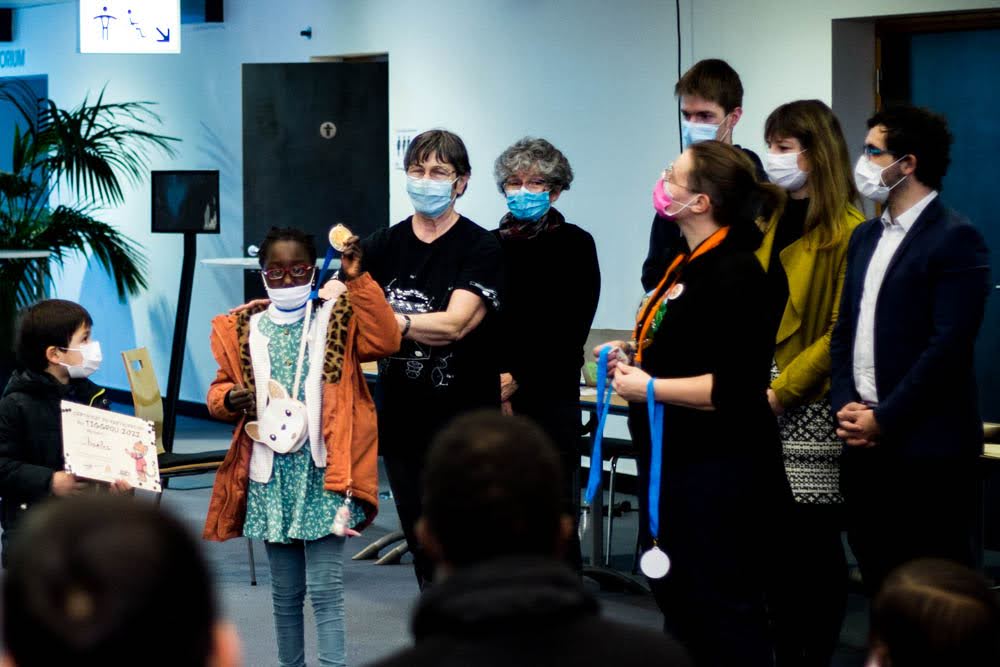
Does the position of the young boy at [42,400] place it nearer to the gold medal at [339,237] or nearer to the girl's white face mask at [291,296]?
the girl's white face mask at [291,296]

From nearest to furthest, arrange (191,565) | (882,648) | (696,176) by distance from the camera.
Answer: 1. (191,565)
2. (882,648)
3. (696,176)

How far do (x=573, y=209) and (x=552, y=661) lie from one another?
250 inches

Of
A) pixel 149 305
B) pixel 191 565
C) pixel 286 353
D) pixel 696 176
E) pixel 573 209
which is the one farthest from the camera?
pixel 149 305

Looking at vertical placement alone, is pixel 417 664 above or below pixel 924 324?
below

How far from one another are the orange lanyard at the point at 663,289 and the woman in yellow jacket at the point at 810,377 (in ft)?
1.66

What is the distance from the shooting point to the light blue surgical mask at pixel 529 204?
4.49 metres

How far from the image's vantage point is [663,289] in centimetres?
325

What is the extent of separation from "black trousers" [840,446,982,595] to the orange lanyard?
0.63 m

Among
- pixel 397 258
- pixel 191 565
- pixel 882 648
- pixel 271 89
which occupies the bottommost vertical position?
pixel 882 648

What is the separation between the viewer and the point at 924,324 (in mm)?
3352

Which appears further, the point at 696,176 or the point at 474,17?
the point at 474,17

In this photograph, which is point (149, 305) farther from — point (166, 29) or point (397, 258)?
point (397, 258)

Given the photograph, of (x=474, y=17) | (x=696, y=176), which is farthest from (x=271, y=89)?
(x=696, y=176)

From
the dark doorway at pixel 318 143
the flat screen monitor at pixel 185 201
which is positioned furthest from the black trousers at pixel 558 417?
the dark doorway at pixel 318 143
